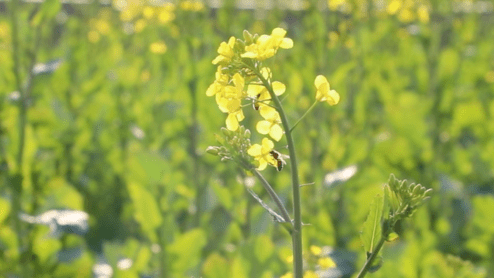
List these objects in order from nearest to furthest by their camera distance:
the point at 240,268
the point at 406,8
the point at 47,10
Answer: the point at 240,268 < the point at 47,10 < the point at 406,8

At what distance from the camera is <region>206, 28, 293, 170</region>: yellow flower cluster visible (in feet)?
2.48

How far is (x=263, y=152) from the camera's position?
78 cm

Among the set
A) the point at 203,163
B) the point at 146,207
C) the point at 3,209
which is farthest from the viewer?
the point at 203,163

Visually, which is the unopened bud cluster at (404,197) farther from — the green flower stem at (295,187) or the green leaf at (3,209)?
the green leaf at (3,209)

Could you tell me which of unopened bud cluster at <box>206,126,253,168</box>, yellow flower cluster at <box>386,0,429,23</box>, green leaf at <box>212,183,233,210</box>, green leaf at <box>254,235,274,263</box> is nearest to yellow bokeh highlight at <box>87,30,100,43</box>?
yellow flower cluster at <box>386,0,429,23</box>

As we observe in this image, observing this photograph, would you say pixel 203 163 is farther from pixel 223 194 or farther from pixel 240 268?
pixel 240 268

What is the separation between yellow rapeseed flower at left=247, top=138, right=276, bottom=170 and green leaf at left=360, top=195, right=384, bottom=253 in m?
0.16

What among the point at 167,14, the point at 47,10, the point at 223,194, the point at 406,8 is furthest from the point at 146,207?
the point at 406,8

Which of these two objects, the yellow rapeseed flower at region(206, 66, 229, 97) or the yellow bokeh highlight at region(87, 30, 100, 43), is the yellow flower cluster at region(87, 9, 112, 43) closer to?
the yellow bokeh highlight at region(87, 30, 100, 43)

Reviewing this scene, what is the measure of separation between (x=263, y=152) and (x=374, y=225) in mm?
191

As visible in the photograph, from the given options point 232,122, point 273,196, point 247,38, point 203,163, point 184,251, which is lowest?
point 184,251

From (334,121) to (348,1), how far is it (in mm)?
696

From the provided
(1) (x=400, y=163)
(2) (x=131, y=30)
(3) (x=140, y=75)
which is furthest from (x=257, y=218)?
(2) (x=131, y=30)

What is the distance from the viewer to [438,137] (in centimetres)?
290
